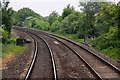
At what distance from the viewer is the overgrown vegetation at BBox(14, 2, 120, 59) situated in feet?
84.3

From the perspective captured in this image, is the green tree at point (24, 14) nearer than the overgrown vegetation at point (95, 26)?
No

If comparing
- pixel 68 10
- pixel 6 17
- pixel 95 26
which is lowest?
pixel 95 26

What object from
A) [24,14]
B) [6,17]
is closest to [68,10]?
[24,14]

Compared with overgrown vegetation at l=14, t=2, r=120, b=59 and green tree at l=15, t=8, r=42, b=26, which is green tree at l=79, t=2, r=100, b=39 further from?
green tree at l=15, t=8, r=42, b=26

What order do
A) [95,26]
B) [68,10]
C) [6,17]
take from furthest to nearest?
[68,10], [95,26], [6,17]

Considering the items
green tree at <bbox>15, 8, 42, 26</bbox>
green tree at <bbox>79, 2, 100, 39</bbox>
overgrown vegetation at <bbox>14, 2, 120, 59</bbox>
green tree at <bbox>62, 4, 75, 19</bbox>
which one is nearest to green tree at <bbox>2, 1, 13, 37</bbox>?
overgrown vegetation at <bbox>14, 2, 120, 59</bbox>

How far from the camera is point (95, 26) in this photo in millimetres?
36938

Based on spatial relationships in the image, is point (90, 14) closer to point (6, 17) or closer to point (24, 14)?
point (6, 17)

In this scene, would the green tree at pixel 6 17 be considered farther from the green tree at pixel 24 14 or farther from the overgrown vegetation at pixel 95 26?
the green tree at pixel 24 14

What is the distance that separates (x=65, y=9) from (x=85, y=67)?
40368 millimetres

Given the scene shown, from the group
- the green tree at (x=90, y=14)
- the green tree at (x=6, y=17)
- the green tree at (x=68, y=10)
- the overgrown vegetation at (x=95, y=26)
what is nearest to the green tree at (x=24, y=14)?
the overgrown vegetation at (x=95, y=26)

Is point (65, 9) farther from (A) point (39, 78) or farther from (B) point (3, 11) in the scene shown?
(A) point (39, 78)

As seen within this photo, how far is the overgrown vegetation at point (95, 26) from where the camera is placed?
2569 cm

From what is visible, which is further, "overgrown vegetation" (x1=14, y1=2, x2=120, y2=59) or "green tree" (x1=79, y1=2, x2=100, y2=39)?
"green tree" (x1=79, y1=2, x2=100, y2=39)
